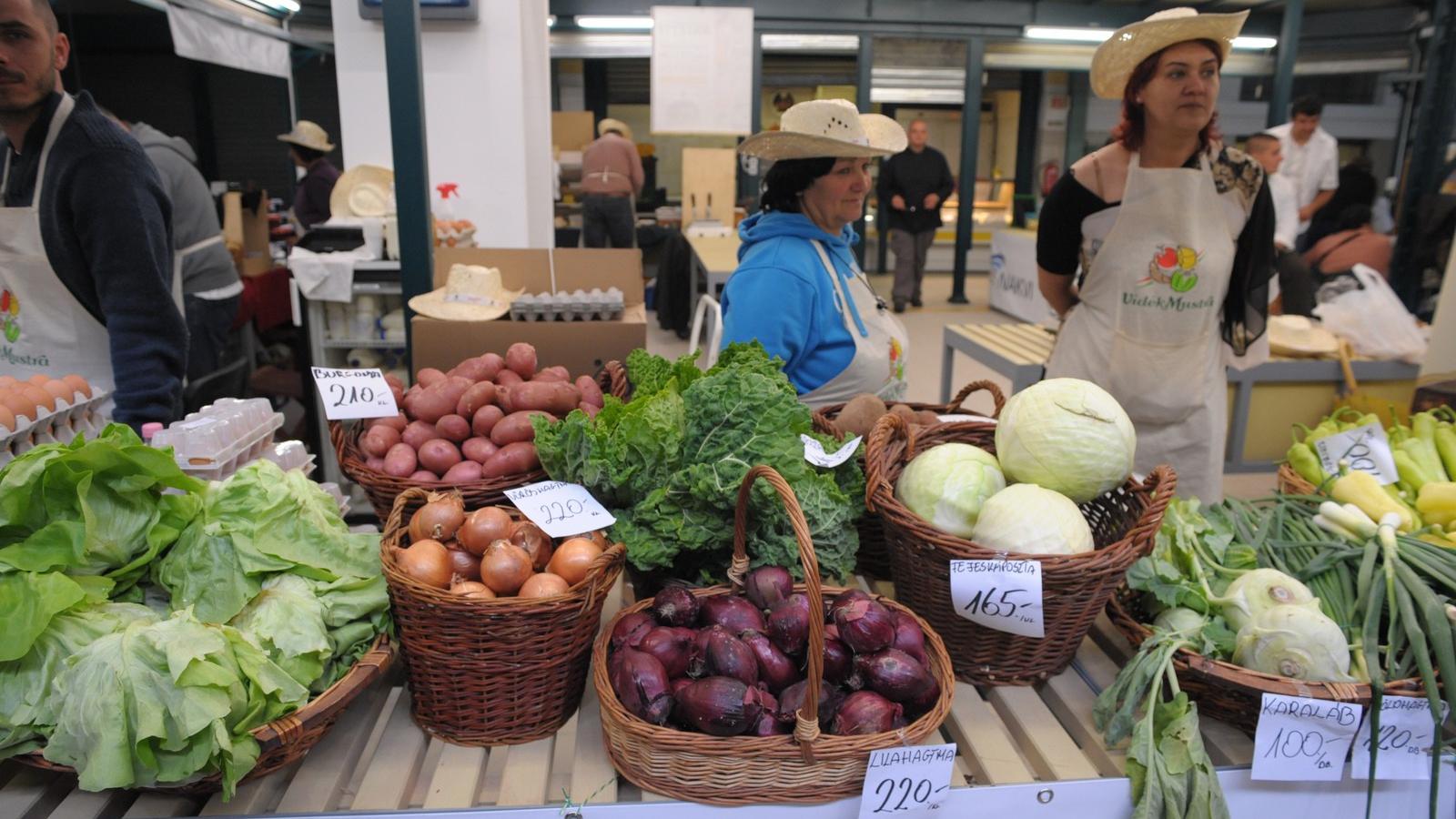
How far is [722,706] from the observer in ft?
3.56

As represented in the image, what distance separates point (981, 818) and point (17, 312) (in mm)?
2429

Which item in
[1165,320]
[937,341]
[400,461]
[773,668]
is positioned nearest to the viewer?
[773,668]

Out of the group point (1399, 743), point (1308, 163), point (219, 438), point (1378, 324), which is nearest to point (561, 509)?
point (219, 438)

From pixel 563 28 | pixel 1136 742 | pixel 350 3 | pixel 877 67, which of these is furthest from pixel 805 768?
pixel 877 67

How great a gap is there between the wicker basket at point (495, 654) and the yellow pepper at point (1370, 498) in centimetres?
139

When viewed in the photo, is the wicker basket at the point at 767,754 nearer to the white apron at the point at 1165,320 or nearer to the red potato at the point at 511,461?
the red potato at the point at 511,461

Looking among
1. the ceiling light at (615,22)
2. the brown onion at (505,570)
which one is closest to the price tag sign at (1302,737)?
the brown onion at (505,570)

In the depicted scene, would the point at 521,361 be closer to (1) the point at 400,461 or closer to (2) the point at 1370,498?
(1) the point at 400,461

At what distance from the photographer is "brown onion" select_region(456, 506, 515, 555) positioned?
1.31m

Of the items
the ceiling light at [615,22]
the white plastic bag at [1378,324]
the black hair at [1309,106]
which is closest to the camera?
the white plastic bag at [1378,324]

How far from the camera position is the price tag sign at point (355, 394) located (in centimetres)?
159

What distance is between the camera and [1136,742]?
121cm

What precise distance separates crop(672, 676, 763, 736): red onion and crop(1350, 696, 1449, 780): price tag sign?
0.88 meters

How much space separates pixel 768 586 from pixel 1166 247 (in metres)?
1.77
